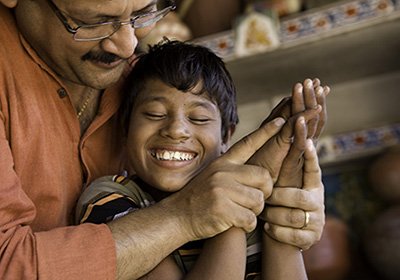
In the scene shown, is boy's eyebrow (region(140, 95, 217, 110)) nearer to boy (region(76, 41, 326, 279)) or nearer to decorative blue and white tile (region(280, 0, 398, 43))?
boy (region(76, 41, 326, 279))

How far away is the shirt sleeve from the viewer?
106cm

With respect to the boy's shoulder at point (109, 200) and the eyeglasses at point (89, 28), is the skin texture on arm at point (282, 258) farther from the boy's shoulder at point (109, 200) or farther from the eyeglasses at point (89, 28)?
the eyeglasses at point (89, 28)

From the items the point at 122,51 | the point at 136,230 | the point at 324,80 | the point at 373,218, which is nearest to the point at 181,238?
the point at 136,230

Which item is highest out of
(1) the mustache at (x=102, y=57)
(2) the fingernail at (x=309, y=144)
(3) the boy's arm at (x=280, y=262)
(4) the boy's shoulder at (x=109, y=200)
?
(1) the mustache at (x=102, y=57)

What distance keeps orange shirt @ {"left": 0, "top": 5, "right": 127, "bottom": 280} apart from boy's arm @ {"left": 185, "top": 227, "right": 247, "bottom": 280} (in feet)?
0.55

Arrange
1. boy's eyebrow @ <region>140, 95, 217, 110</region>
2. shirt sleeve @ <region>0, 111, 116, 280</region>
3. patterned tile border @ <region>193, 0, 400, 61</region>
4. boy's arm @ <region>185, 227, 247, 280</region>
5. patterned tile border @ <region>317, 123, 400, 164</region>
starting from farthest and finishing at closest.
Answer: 1. patterned tile border @ <region>317, 123, 400, 164</region>
2. patterned tile border @ <region>193, 0, 400, 61</region>
3. boy's eyebrow @ <region>140, 95, 217, 110</region>
4. boy's arm @ <region>185, 227, 247, 280</region>
5. shirt sleeve @ <region>0, 111, 116, 280</region>

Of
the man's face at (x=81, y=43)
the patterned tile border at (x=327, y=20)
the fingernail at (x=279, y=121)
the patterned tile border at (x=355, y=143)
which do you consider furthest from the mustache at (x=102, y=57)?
the patterned tile border at (x=355, y=143)

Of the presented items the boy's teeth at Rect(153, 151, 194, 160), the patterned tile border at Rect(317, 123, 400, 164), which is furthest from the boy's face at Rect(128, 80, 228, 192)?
the patterned tile border at Rect(317, 123, 400, 164)

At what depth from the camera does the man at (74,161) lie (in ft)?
3.62

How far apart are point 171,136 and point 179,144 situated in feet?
0.08

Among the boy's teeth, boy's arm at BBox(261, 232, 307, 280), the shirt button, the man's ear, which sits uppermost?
the man's ear

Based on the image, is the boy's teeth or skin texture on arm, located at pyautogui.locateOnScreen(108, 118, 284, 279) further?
the boy's teeth

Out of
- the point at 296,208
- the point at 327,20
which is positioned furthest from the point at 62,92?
the point at 327,20

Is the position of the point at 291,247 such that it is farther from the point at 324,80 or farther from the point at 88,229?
the point at 324,80
